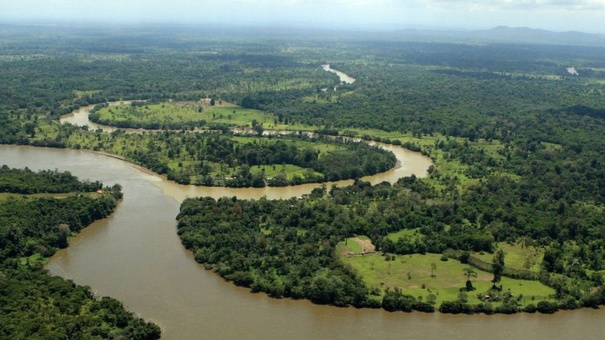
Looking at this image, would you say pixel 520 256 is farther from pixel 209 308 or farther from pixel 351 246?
pixel 209 308

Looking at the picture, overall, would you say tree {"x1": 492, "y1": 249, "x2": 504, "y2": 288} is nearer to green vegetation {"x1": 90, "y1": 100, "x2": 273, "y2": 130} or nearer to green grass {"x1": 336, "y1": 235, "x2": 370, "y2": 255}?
green grass {"x1": 336, "y1": 235, "x2": 370, "y2": 255}

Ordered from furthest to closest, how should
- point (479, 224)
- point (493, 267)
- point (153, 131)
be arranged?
1. point (153, 131)
2. point (479, 224)
3. point (493, 267)

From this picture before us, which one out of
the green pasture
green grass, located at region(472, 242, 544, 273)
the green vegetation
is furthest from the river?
the green vegetation

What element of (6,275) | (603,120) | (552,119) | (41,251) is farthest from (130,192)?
(603,120)

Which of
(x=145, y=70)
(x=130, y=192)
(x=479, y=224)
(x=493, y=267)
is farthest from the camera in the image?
(x=145, y=70)

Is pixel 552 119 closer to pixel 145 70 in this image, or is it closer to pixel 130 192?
pixel 130 192

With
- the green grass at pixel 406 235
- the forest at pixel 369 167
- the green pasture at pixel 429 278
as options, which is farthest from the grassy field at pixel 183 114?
the green pasture at pixel 429 278
